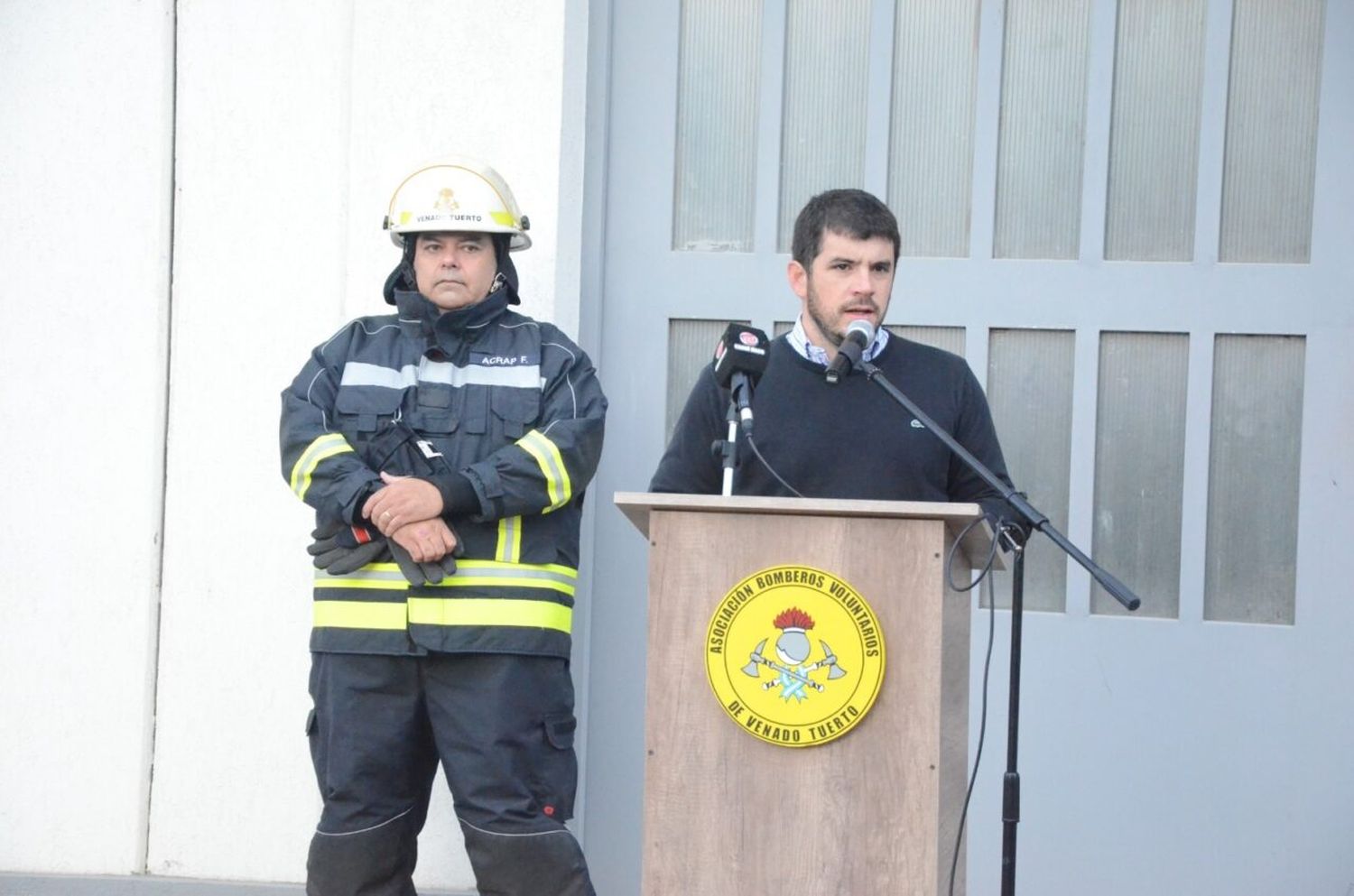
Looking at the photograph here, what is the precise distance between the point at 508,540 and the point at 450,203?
88cm

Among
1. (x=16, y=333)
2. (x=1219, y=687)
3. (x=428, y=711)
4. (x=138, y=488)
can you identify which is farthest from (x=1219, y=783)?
(x=16, y=333)

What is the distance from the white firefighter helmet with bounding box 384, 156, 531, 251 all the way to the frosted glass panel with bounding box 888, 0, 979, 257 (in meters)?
1.38

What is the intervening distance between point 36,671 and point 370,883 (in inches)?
64.8

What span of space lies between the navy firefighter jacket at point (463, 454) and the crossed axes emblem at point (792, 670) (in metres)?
1.10

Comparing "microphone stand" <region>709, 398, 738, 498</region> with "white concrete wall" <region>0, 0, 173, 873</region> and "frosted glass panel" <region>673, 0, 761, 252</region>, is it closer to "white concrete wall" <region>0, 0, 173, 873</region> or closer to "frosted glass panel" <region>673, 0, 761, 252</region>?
"frosted glass panel" <region>673, 0, 761, 252</region>

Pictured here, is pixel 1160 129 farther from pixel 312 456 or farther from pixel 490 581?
pixel 312 456

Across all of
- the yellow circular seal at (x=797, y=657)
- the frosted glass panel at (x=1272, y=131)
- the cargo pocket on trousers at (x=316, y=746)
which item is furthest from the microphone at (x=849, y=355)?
the frosted glass panel at (x=1272, y=131)

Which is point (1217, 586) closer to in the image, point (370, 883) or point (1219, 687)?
point (1219, 687)

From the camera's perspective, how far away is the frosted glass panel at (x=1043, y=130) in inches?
199

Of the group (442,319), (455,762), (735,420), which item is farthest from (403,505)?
(735,420)

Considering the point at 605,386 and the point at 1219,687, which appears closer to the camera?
the point at 1219,687

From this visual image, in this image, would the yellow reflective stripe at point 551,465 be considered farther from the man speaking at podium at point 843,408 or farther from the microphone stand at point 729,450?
the microphone stand at point 729,450

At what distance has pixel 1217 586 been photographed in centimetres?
495

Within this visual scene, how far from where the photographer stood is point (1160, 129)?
503 centimetres
